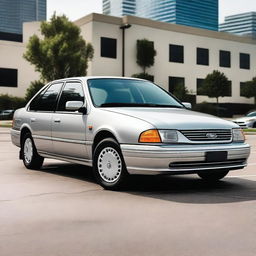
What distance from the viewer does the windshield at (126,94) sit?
25.0ft

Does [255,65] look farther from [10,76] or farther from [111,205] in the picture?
[111,205]

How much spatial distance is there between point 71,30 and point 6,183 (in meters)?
30.7

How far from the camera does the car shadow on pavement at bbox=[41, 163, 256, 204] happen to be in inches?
249

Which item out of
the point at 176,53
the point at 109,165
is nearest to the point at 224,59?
the point at 176,53

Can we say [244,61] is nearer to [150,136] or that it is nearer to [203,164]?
[203,164]

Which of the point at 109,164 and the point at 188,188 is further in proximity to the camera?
the point at 188,188

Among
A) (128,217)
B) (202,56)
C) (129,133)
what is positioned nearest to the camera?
(128,217)

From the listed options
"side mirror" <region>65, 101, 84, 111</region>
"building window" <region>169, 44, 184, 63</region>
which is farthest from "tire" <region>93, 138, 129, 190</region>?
"building window" <region>169, 44, 184, 63</region>

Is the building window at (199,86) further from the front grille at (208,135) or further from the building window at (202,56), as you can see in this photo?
the front grille at (208,135)

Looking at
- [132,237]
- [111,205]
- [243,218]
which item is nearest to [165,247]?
[132,237]

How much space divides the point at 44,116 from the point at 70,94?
29.5 inches

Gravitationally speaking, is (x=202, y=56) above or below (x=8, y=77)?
above

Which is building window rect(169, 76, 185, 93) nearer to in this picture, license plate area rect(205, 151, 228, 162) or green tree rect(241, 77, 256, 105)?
green tree rect(241, 77, 256, 105)

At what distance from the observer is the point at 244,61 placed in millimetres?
58812
